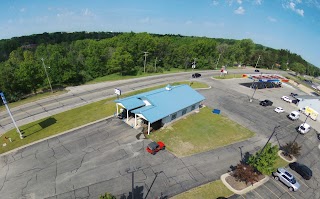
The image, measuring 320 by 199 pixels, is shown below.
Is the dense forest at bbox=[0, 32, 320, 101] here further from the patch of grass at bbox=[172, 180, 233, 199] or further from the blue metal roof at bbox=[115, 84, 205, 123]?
the patch of grass at bbox=[172, 180, 233, 199]

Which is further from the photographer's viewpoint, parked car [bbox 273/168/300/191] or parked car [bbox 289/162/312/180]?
parked car [bbox 289/162/312/180]

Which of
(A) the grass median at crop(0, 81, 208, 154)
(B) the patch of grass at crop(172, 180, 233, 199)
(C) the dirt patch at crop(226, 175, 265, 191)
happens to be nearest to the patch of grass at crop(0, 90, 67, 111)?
(A) the grass median at crop(0, 81, 208, 154)

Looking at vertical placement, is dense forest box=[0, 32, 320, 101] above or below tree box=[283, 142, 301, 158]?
above

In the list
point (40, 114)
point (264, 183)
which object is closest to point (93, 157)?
point (40, 114)

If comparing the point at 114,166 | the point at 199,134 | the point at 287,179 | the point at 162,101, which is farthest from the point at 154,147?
the point at 287,179

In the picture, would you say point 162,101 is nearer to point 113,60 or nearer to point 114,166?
point 114,166

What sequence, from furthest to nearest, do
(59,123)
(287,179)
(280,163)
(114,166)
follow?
(59,123)
(280,163)
(114,166)
(287,179)

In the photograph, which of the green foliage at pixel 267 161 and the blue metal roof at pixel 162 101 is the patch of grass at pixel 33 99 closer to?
the blue metal roof at pixel 162 101
